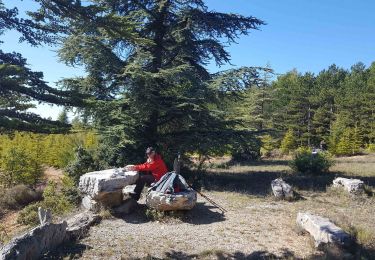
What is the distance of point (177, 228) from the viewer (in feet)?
30.1

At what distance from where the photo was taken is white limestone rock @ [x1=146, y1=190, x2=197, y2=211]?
9672 millimetres

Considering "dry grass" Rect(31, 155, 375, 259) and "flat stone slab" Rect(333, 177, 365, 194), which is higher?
"flat stone slab" Rect(333, 177, 365, 194)

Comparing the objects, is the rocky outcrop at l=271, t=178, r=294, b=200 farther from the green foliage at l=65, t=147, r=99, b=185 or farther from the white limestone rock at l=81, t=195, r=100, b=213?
the green foliage at l=65, t=147, r=99, b=185

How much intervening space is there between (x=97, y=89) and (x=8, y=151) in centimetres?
839

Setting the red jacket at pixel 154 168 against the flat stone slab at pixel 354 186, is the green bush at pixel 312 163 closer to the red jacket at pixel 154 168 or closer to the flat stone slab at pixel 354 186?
the flat stone slab at pixel 354 186

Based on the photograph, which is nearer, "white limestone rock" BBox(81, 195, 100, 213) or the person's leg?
"white limestone rock" BBox(81, 195, 100, 213)

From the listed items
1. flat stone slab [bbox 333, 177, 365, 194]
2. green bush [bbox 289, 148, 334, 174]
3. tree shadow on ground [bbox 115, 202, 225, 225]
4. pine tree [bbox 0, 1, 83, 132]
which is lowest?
tree shadow on ground [bbox 115, 202, 225, 225]

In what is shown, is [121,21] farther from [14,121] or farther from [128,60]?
[128,60]

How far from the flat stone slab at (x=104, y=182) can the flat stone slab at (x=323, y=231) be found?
14.6 ft

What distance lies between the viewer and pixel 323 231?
25.4 feet

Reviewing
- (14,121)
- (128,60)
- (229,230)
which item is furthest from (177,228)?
(128,60)

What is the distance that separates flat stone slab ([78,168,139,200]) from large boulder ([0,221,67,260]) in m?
1.70

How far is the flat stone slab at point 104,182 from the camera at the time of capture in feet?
31.7

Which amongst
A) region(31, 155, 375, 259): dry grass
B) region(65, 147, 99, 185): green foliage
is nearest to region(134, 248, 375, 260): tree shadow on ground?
region(31, 155, 375, 259): dry grass
